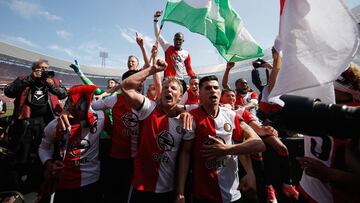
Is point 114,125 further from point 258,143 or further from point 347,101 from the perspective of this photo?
point 347,101

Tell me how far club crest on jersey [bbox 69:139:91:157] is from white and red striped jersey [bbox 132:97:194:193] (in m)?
0.63

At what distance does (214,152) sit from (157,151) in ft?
1.86

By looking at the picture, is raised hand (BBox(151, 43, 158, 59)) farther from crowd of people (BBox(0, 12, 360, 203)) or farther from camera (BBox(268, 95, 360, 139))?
camera (BBox(268, 95, 360, 139))

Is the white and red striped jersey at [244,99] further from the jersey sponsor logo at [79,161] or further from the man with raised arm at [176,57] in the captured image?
the jersey sponsor logo at [79,161]

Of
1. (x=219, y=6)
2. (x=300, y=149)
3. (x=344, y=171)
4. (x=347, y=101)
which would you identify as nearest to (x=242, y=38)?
(x=219, y=6)

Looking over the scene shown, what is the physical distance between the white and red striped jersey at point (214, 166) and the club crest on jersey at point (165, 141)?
25 centimetres

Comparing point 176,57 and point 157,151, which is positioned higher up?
point 176,57

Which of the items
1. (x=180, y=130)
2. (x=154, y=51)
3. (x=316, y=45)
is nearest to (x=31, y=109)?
(x=154, y=51)

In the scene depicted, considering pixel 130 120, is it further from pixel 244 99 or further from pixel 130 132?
pixel 244 99

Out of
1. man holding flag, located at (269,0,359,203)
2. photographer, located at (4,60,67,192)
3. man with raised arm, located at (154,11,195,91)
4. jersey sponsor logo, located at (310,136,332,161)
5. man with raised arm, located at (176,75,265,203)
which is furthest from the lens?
man with raised arm, located at (154,11,195,91)

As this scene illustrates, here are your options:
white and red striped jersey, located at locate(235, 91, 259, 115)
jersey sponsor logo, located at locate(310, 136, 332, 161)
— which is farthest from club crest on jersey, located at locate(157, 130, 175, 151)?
white and red striped jersey, located at locate(235, 91, 259, 115)

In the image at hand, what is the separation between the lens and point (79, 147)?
89.9 inches

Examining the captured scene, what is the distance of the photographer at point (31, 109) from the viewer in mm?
3461

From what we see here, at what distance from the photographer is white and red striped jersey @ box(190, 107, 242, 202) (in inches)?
80.4
